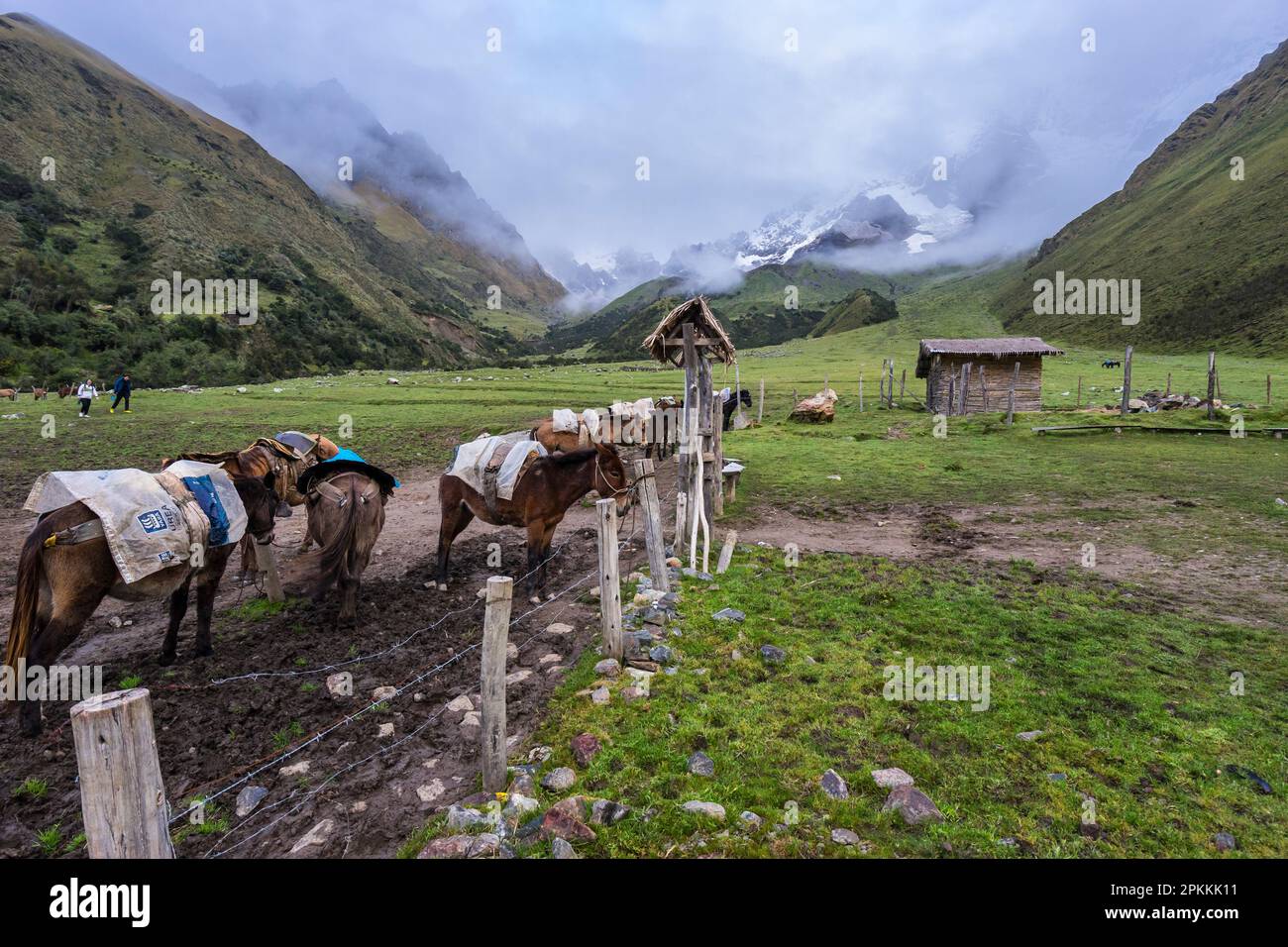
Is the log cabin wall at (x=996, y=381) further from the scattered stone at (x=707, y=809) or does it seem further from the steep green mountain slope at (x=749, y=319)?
the steep green mountain slope at (x=749, y=319)

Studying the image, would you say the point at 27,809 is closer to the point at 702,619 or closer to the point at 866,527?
the point at 702,619

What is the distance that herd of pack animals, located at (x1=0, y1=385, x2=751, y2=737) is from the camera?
16.5ft

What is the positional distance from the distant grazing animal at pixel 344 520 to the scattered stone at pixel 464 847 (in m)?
4.58

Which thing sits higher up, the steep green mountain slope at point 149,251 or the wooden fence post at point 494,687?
the steep green mountain slope at point 149,251

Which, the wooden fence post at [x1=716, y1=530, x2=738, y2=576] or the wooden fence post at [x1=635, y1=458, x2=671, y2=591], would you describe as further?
the wooden fence post at [x1=716, y1=530, x2=738, y2=576]

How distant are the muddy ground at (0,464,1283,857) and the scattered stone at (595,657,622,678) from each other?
0.49 metres

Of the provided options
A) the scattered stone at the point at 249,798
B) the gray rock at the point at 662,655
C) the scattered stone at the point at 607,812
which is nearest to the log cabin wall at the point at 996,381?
the gray rock at the point at 662,655

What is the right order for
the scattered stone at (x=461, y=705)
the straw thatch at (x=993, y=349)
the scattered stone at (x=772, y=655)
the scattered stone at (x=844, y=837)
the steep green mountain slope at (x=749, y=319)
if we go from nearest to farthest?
Result: 1. the scattered stone at (x=844, y=837)
2. the scattered stone at (x=461, y=705)
3. the scattered stone at (x=772, y=655)
4. the straw thatch at (x=993, y=349)
5. the steep green mountain slope at (x=749, y=319)

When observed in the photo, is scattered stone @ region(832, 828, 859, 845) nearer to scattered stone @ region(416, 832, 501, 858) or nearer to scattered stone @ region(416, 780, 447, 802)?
scattered stone @ region(416, 832, 501, 858)

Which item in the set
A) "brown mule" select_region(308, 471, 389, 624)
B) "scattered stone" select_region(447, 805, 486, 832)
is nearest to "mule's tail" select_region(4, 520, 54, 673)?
"brown mule" select_region(308, 471, 389, 624)

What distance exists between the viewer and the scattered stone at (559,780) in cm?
401

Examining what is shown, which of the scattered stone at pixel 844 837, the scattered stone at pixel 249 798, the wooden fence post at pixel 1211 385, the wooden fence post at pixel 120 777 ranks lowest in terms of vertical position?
the scattered stone at pixel 249 798

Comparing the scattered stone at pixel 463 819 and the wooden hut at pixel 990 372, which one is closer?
the scattered stone at pixel 463 819
